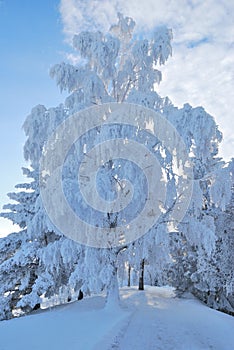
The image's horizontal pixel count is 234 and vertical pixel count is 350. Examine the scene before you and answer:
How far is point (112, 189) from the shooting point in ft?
28.5

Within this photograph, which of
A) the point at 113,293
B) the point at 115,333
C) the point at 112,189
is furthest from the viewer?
the point at 113,293

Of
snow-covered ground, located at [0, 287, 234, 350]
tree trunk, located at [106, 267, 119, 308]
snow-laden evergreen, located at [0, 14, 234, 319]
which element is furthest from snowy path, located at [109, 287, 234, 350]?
snow-laden evergreen, located at [0, 14, 234, 319]

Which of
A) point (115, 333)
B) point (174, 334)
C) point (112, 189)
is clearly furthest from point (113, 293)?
point (115, 333)

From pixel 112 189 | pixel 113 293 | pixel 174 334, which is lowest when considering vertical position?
pixel 174 334

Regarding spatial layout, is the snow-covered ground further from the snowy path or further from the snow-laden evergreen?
the snow-laden evergreen

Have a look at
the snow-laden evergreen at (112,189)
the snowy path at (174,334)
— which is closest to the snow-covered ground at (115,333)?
the snowy path at (174,334)

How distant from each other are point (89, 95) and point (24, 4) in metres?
3.53

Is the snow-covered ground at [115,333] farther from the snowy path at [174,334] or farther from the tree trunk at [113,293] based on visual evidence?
the tree trunk at [113,293]

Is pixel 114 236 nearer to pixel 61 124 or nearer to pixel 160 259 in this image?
pixel 160 259

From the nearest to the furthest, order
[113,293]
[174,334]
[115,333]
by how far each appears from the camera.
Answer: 1. [115,333]
2. [174,334]
3. [113,293]

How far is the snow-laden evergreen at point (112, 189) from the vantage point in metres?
8.49

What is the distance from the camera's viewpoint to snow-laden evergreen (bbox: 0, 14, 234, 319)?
849 cm

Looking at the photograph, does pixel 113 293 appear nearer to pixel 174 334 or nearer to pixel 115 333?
pixel 174 334

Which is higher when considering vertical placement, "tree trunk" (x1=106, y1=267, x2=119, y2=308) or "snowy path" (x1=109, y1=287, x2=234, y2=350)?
"tree trunk" (x1=106, y1=267, x2=119, y2=308)
